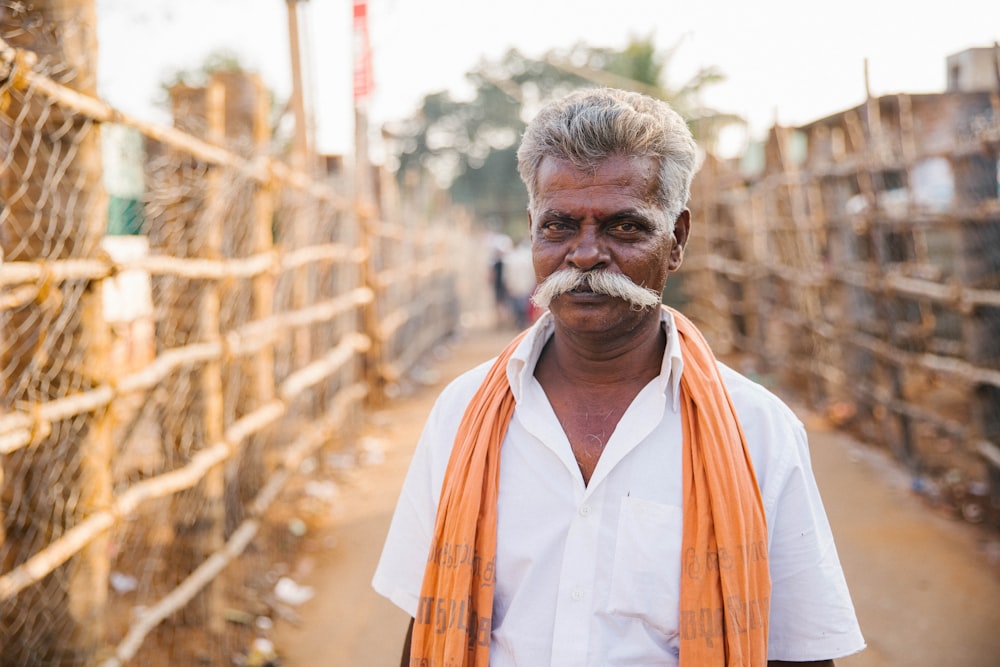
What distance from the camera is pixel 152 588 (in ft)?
14.0

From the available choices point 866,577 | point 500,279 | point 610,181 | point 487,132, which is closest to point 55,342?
point 610,181

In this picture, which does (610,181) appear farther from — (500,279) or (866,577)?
(500,279)

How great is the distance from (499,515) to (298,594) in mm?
3326

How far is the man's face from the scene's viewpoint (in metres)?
1.76

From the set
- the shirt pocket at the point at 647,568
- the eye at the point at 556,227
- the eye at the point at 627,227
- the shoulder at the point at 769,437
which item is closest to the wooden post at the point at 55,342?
the eye at the point at 556,227

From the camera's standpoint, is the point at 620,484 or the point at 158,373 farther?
the point at 158,373

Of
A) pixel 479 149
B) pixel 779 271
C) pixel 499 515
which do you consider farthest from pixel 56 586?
pixel 479 149

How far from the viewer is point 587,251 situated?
176 cm

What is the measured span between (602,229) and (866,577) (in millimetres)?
3786

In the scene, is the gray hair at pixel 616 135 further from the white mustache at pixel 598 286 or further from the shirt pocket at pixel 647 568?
the shirt pocket at pixel 647 568

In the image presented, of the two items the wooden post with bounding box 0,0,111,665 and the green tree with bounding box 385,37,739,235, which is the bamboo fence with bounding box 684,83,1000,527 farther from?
the green tree with bounding box 385,37,739,235

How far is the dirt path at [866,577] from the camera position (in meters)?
4.07

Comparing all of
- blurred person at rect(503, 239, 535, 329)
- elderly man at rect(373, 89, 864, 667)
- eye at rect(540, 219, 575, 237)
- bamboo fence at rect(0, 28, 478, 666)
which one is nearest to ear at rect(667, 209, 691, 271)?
elderly man at rect(373, 89, 864, 667)

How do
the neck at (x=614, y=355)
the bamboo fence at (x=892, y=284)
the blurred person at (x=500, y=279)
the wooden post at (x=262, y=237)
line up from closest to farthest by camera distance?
the neck at (x=614, y=355) < the wooden post at (x=262, y=237) < the bamboo fence at (x=892, y=284) < the blurred person at (x=500, y=279)
